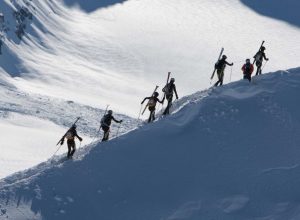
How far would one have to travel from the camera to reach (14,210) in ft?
124

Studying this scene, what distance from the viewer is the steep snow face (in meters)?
38.0

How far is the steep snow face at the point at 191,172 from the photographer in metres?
38.0

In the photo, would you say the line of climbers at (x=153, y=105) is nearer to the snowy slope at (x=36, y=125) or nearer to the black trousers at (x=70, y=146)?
the black trousers at (x=70, y=146)

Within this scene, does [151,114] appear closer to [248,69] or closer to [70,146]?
[70,146]

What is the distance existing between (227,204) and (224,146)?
4463mm

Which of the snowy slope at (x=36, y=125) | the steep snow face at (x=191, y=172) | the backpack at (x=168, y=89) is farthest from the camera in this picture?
the snowy slope at (x=36, y=125)

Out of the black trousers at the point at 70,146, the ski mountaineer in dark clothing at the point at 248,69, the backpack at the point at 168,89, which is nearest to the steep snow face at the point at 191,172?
the black trousers at the point at 70,146

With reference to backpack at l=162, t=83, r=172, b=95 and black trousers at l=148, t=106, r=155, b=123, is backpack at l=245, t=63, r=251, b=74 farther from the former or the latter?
black trousers at l=148, t=106, r=155, b=123

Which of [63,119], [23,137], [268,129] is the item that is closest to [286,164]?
[268,129]

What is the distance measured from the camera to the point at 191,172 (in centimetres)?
4028

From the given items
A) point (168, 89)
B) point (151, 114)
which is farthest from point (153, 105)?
point (168, 89)

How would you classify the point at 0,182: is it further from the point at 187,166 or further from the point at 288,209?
the point at 288,209

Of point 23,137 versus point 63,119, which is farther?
point 63,119

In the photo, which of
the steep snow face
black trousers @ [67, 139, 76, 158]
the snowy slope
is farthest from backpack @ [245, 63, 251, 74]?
the snowy slope
